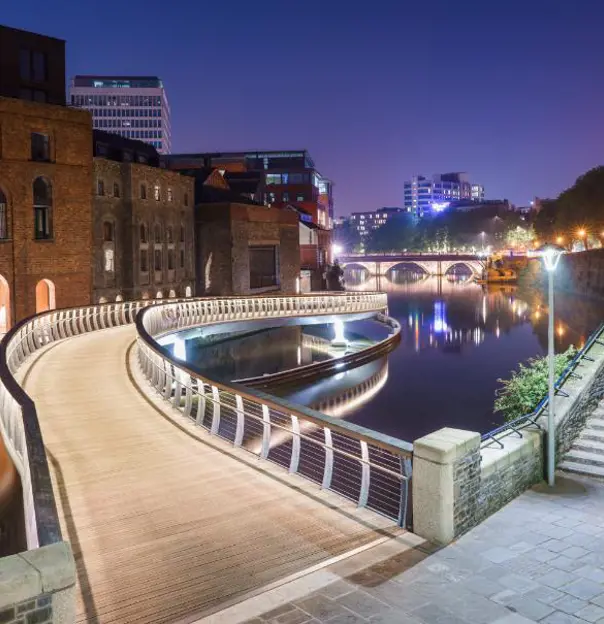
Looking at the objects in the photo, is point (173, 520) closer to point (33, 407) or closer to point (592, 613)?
point (33, 407)

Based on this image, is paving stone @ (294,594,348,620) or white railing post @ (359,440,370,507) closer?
paving stone @ (294,594,348,620)

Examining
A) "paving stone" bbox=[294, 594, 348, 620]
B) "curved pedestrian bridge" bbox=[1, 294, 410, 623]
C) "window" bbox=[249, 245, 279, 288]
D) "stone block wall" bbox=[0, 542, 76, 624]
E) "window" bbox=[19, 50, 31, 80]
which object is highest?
"window" bbox=[19, 50, 31, 80]

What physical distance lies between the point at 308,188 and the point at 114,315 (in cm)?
6734

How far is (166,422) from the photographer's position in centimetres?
1265

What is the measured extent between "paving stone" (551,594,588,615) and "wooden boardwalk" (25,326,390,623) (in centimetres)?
190

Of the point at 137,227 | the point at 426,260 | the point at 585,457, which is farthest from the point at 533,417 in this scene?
the point at 426,260

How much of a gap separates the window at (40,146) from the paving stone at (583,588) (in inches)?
1282

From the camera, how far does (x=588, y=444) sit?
13.6 meters

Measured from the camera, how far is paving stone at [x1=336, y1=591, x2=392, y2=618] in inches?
234

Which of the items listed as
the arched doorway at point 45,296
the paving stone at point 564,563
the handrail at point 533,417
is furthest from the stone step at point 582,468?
the arched doorway at point 45,296

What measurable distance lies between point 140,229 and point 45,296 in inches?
350

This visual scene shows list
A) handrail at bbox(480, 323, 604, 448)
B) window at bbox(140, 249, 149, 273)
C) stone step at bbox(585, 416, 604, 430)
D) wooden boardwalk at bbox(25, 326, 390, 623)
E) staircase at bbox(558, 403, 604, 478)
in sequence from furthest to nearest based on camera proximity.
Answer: window at bbox(140, 249, 149, 273)
stone step at bbox(585, 416, 604, 430)
staircase at bbox(558, 403, 604, 478)
handrail at bbox(480, 323, 604, 448)
wooden boardwalk at bbox(25, 326, 390, 623)

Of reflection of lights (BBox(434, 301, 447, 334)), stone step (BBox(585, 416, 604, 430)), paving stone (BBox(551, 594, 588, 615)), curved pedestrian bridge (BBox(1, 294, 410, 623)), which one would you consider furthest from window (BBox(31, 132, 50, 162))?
reflection of lights (BBox(434, 301, 447, 334))

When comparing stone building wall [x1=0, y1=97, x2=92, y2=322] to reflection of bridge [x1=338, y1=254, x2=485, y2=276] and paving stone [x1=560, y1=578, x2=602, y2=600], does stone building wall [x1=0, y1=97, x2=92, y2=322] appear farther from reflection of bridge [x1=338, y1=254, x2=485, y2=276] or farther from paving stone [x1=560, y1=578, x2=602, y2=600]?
reflection of bridge [x1=338, y1=254, x2=485, y2=276]
